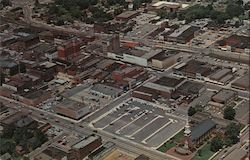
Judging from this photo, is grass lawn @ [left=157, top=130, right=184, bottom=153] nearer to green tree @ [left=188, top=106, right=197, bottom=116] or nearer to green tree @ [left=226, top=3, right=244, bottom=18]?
green tree @ [left=188, top=106, right=197, bottom=116]

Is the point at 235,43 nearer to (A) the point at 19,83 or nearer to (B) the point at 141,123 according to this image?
(B) the point at 141,123

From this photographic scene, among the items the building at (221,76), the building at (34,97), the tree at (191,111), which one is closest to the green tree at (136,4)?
the building at (221,76)

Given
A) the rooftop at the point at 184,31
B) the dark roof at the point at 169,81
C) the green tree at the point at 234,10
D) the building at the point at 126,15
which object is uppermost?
the green tree at the point at 234,10

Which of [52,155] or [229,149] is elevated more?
[229,149]

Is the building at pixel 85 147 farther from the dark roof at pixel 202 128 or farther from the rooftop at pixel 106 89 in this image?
the rooftop at pixel 106 89

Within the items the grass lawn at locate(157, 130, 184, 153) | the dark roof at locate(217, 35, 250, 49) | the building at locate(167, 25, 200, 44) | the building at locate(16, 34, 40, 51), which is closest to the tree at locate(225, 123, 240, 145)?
the grass lawn at locate(157, 130, 184, 153)

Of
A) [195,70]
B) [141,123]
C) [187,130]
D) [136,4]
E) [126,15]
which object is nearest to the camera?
[187,130]

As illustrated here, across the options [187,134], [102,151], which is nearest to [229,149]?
[187,134]
